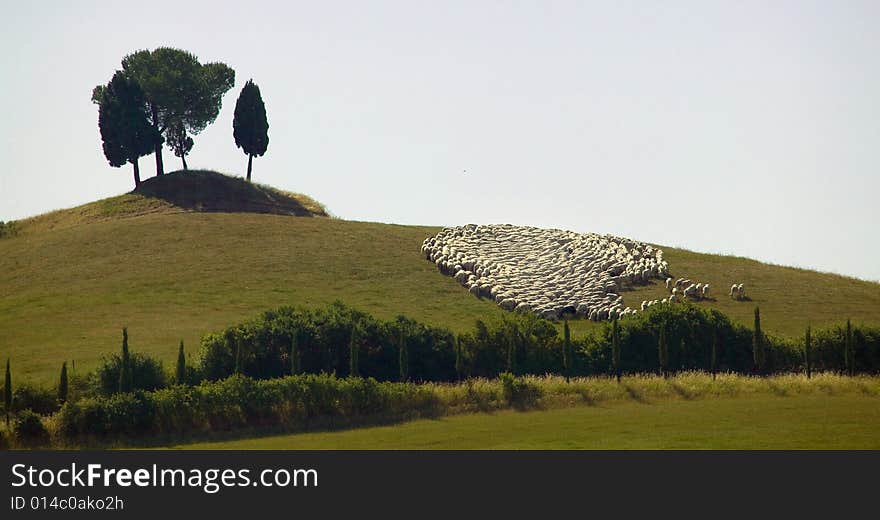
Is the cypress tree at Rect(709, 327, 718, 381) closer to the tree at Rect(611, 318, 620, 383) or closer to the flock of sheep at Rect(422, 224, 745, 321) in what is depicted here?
the tree at Rect(611, 318, 620, 383)

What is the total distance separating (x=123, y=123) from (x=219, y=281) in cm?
4867

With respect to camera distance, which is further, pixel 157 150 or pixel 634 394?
pixel 157 150

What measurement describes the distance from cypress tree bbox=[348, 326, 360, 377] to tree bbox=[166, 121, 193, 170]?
3232 inches

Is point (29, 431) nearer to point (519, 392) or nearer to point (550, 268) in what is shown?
point (519, 392)

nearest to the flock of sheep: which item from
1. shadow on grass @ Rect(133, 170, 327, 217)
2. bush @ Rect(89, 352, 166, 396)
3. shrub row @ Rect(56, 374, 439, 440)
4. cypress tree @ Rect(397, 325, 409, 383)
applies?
cypress tree @ Rect(397, 325, 409, 383)

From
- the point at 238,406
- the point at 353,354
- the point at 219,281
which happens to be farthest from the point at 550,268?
the point at 238,406

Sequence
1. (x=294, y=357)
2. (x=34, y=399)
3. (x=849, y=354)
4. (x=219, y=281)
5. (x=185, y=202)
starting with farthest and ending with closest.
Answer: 1. (x=185, y=202)
2. (x=219, y=281)
3. (x=849, y=354)
4. (x=294, y=357)
5. (x=34, y=399)

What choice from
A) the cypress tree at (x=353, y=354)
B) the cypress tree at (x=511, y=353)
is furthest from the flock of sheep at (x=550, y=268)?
the cypress tree at (x=353, y=354)

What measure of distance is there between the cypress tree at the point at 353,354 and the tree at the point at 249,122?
76235 millimetres

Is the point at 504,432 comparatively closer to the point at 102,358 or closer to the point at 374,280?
the point at 102,358

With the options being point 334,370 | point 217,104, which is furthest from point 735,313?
point 217,104

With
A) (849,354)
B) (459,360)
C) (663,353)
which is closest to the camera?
(459,360)

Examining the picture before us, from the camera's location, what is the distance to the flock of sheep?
84625 millimetres

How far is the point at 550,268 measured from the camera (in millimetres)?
95188
